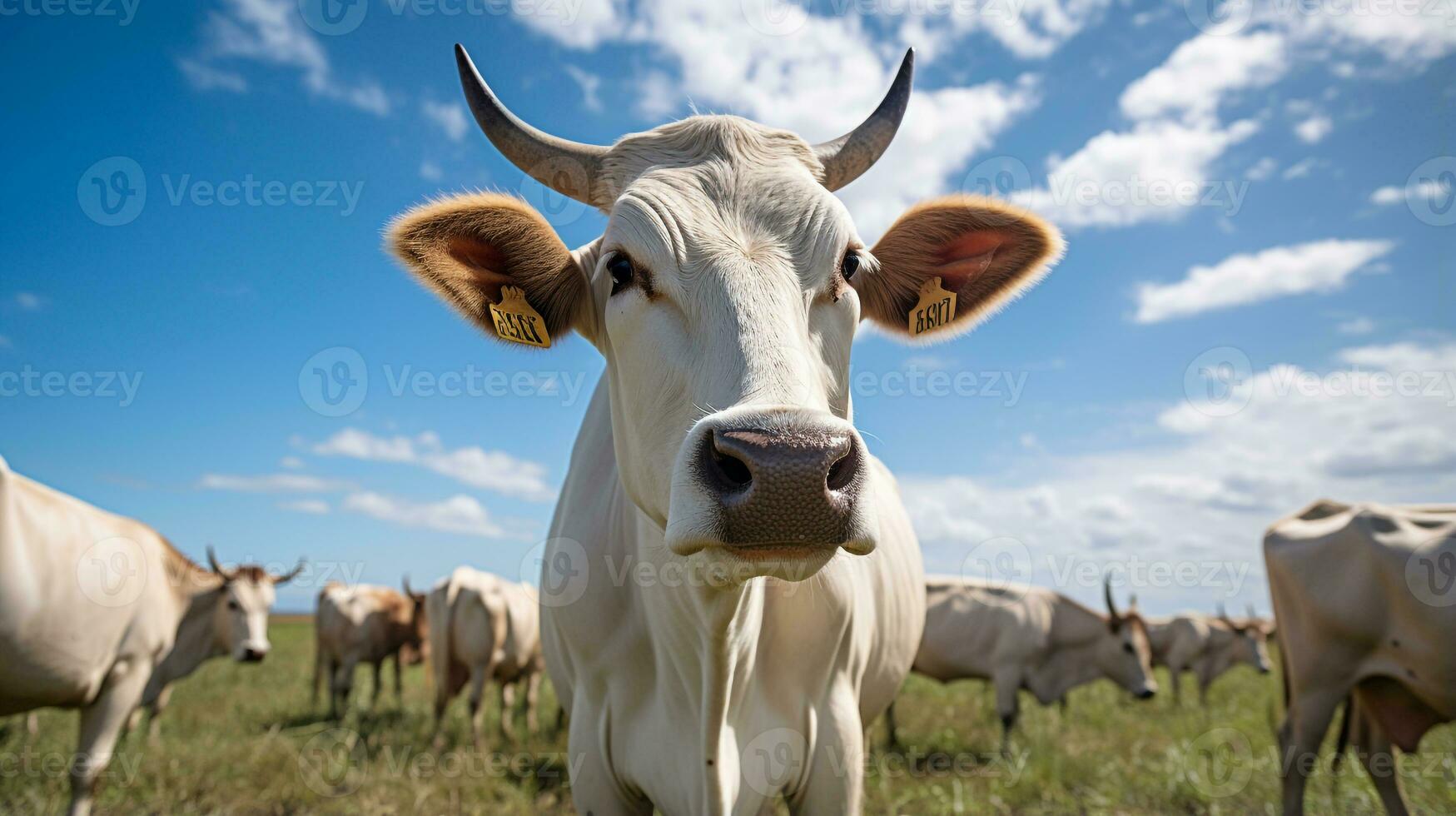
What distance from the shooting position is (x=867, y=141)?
2.85 metres

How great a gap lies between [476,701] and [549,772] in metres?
3.09

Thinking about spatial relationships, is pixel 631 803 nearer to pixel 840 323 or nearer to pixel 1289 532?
pixel 840 323

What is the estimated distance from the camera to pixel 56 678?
519cm

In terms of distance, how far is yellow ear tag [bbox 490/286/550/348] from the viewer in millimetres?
2516

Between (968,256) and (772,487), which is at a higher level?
(968,256)

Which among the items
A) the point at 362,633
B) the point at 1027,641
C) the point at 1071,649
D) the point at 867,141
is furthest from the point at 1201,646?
the point at 867,141

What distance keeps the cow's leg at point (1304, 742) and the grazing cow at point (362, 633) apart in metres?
12.2

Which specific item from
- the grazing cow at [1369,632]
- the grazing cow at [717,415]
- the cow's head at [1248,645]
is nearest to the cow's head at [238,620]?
the grazing cow at [717,415]

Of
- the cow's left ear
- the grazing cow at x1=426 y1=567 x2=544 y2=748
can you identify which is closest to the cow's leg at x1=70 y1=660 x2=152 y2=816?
the grazing cow at x1=426 y1=567 x2=544 y2=748

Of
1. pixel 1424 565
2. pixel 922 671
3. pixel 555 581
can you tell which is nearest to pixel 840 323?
pixel 555 581

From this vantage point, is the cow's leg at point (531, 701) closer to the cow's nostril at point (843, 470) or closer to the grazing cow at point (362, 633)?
the grazing cow at point (362, 633)

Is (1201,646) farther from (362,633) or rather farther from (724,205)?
(724,205)

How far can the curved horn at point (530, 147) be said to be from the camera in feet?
8.45

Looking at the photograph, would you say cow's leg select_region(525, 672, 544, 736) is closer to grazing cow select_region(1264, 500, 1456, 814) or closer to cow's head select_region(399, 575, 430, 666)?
cow's head select_region(399, 575, 430, 666)
